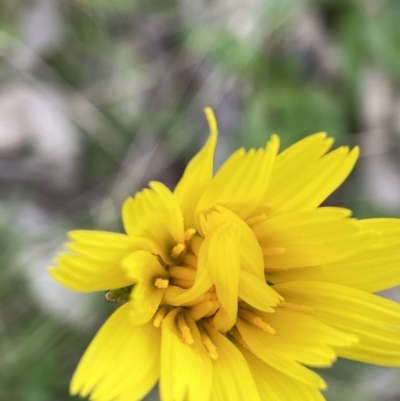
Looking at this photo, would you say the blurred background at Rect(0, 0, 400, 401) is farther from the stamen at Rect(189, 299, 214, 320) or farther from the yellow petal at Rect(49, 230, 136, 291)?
the yellow petal at Rect(49, 230, 136, 291)

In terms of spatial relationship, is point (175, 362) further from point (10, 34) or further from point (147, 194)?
point (10, 34)

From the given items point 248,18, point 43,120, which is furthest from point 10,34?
point 248,18

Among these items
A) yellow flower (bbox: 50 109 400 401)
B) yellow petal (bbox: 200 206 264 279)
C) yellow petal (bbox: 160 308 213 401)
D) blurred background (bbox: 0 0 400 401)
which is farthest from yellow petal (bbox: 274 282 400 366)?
blurred background (bbox: 0 0 400 401)

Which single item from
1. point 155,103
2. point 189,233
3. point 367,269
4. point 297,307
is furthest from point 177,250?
point 155,103

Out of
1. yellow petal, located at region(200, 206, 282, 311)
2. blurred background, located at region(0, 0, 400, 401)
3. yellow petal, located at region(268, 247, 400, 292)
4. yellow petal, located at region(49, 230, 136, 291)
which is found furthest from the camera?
blurred background, located at region(0, 0, 400, 401)

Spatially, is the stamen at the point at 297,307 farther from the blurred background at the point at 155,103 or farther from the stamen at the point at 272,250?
the blurred background at the point at 155,103

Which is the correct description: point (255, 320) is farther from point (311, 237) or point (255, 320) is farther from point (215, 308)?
point (311, 237)
